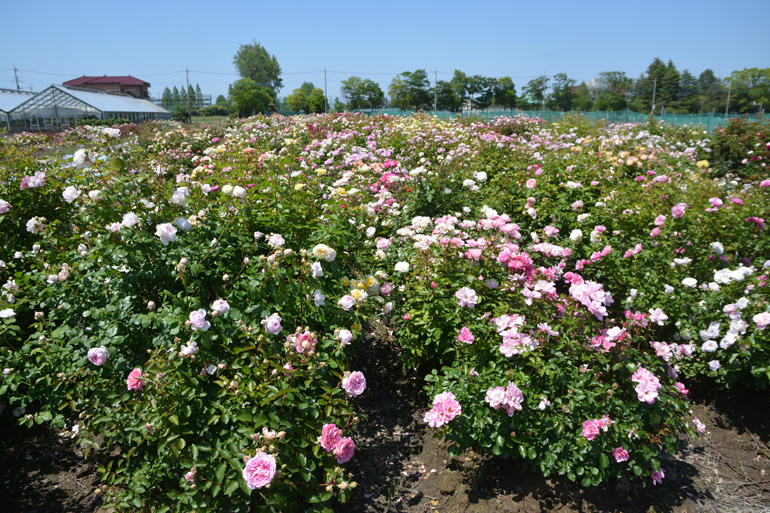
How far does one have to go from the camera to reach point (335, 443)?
1.71 m

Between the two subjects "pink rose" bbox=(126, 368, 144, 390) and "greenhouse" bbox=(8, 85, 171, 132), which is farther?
"greenhouse" bbox=(8, 85, 171, 132)

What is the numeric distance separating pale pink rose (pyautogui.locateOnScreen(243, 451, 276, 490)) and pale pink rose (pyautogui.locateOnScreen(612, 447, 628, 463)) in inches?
56.4

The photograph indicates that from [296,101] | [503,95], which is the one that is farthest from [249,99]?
[503,95]

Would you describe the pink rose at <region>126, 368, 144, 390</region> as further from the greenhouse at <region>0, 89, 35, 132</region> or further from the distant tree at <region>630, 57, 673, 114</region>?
the distant tree at <region>630, 57, 673, 114</region>

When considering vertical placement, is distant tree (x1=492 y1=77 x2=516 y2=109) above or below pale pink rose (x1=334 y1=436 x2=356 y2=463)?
above

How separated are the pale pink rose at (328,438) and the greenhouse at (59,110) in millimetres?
33009

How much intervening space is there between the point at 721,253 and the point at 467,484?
2.48 metres

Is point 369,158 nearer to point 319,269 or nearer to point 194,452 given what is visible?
point 319,269

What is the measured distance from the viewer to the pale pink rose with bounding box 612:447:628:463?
1.84 m

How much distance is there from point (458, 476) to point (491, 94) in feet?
265

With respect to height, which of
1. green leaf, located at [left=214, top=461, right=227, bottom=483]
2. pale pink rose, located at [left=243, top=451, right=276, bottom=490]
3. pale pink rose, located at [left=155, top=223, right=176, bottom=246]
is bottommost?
green leaf, located at [left=214, top=461, right=227, bottom=483]

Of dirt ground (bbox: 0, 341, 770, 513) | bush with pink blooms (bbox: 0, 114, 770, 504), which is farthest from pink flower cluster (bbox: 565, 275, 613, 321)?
dirt ground (bbox: 0, 341, 770, 513)

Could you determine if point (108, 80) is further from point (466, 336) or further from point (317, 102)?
point (466, 336)

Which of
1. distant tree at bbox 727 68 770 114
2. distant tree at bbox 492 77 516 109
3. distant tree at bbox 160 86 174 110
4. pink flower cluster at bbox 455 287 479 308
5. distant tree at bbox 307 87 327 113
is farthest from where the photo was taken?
distant tree at bbox 160 86 174 110
